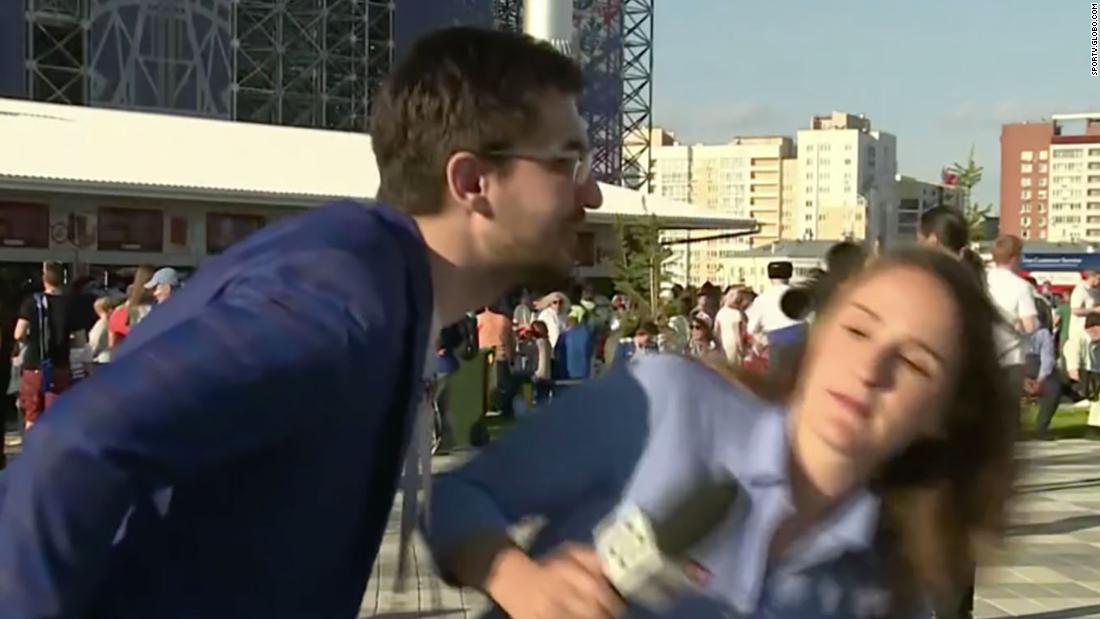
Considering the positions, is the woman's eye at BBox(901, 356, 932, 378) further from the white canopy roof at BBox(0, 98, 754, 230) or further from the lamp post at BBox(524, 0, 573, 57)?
the white canopy roof at BBox(0, 98, 754, 230)

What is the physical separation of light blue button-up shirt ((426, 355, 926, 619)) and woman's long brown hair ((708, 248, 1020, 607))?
5.2 inches

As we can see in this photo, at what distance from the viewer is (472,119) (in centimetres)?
173

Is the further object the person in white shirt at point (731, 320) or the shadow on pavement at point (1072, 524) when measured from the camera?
the person in white shirt at point (731, 320)

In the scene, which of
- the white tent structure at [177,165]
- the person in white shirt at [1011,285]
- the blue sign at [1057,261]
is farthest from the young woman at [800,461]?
the blue sign at [1057,261]

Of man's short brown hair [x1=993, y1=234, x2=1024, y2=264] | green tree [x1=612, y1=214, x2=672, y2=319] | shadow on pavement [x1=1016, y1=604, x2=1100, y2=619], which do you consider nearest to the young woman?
shadow on pavement [x1=1016, y1=604, x2=1100, y2=619]

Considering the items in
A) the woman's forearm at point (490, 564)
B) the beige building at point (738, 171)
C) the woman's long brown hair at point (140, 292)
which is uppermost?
the beige building at point (738, 171)

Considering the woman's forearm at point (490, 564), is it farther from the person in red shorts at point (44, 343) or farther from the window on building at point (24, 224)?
the window on building at point (24, 224)

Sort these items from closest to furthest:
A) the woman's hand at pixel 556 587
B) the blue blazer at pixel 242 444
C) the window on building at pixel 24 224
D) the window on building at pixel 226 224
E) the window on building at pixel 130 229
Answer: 1. the blue blazer at pixel 242 444
2. the woman's hand at pixel 556 587
3. the window on building at pixel 24 224
4. the window on building at pixel 130 229
5. the window on building at pixel 226 224

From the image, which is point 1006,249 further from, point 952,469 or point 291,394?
point 291,394

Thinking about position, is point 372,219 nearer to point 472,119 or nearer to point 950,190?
point 472,119

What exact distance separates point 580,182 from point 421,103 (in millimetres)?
217

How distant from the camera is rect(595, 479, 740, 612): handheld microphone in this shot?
1371 mm

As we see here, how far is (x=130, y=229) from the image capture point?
80.4 feet

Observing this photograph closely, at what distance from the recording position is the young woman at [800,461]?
168 cm
